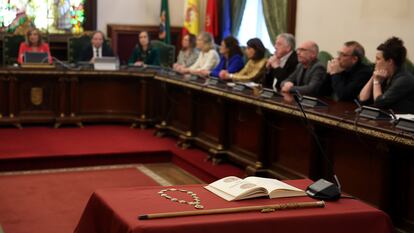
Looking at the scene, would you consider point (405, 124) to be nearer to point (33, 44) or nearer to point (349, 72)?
point (349, 72)

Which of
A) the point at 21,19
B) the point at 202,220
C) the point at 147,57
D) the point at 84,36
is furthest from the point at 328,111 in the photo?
the point at 21,19

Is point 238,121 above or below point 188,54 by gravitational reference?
below

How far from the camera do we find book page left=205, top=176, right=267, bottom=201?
2.47 meters

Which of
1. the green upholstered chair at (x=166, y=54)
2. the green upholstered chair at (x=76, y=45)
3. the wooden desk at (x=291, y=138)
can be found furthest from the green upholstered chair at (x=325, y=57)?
the green upholstered chair at (x=76, y=45)

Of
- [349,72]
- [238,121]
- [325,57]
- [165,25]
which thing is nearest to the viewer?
[349,72]

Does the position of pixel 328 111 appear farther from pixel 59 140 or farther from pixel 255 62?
pixel 59 140

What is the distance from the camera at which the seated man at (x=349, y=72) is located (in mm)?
5191

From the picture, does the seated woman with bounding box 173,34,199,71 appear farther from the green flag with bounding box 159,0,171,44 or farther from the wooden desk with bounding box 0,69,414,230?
the green flag with bounding box 159,0,171,44

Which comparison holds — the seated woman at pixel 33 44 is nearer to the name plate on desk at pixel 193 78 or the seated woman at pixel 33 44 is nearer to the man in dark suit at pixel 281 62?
the name plate on desk at pixel 193 78

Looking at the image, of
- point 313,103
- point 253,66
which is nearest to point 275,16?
point 253,66

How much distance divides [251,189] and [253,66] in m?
4.46

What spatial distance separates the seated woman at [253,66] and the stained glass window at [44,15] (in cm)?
454

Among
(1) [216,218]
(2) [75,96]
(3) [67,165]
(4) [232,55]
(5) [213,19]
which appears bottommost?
(3) [67,165]

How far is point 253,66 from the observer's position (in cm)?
686
